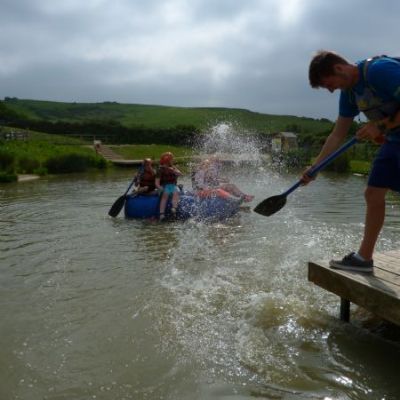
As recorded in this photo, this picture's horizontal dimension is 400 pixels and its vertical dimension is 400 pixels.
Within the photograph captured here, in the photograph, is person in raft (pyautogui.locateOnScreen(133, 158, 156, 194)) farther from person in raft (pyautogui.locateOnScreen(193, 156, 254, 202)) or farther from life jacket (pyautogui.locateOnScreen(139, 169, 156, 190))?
person in raft (pyautogui.locateOnScreen(193, 156, 254, 202))

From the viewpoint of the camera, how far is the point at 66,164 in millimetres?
28250

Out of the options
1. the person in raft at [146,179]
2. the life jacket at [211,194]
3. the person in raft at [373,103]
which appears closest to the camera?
the person in raft at [373,103]

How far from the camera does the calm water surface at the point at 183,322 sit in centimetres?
383

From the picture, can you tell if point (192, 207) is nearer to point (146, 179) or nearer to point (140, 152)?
point (146, 179)

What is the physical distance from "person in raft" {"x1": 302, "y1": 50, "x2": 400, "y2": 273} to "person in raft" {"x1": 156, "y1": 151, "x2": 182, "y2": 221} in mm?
7303

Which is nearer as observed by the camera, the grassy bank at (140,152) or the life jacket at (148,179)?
the life jacket at (148,179)

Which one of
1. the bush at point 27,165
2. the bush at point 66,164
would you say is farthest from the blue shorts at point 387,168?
the bush at point 66,164

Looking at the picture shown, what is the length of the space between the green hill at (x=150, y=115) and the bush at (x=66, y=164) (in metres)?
51.7

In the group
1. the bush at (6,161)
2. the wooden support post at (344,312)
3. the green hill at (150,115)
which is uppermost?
the green hill at (150,115)

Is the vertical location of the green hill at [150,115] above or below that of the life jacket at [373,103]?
above

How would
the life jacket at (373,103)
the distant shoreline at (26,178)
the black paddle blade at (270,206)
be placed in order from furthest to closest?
the distant shoreline at (26,178) → the black paddle blade at (270,206) → the life jacket at (373,103)

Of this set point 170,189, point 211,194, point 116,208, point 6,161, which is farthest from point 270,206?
point 6,161

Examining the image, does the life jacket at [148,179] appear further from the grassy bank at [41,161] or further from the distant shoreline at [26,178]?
the distant shoreline at [26,178]

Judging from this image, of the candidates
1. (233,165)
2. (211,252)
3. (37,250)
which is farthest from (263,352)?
(233,165)
